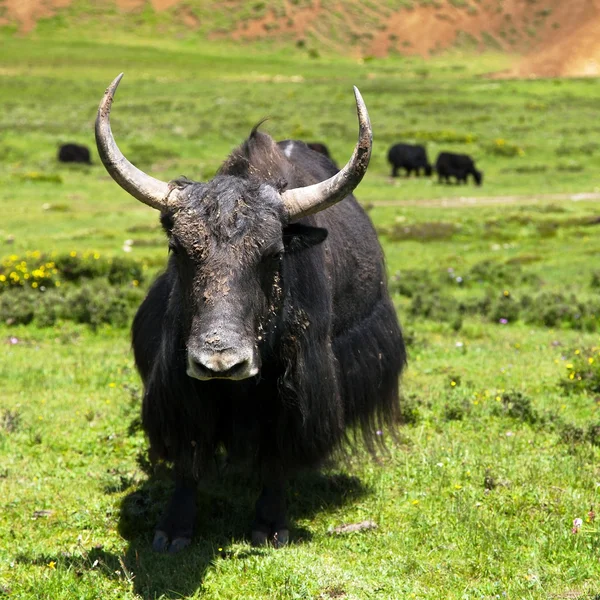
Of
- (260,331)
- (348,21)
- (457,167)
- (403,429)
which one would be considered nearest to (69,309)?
(403,429)

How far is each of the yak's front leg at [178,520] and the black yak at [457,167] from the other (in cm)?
2234

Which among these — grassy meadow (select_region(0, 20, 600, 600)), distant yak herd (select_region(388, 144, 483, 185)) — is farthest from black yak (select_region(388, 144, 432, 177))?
grassy meadow (select_region(0, 20, 600, 600))

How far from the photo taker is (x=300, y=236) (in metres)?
4.66

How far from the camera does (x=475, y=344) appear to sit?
9.43 meters

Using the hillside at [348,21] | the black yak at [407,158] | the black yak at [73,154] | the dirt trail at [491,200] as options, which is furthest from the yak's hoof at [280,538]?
the hillside at [348,21]

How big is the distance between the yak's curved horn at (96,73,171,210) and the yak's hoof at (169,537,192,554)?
186 cm

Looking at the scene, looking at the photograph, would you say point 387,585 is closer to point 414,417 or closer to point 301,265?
point 301,265

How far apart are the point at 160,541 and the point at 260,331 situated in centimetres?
142

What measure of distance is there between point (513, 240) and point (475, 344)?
319 inches

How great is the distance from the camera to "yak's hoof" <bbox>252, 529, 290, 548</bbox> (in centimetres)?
493

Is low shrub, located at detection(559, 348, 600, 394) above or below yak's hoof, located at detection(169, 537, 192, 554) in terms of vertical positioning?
→ below

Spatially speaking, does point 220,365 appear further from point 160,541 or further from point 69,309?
point 69,309

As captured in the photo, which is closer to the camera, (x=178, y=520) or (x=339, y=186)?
(x=339, y=186)

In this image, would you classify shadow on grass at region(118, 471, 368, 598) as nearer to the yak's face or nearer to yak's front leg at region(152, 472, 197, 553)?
yak's front leg at region(152, 472, 197, 553)
